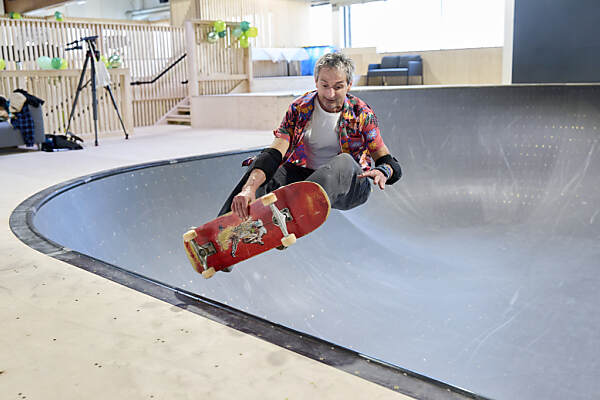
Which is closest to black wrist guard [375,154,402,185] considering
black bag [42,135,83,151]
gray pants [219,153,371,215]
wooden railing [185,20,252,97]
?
gray pants [219,153,371,215]

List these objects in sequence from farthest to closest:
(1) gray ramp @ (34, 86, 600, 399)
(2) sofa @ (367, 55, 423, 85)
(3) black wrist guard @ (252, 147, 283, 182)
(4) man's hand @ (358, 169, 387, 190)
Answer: (2) sofa @ (367, 55, 423, 85)
(1) gray ramp @ (34, 86, 600, 399)
(3) black wrist guard @ (252, 147, 283, 182)
(4) man's hand @ (358, 169, 387, 190)

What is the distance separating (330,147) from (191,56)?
7784mm

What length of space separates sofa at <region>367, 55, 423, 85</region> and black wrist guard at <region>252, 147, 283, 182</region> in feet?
37.2

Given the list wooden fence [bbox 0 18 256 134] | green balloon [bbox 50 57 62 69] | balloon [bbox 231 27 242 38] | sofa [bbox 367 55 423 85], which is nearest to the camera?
green balloon [bbox 50 57 62 69]

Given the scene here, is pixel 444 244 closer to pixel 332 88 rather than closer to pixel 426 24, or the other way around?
pixel 332 88

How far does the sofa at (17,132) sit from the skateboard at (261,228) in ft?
14.4

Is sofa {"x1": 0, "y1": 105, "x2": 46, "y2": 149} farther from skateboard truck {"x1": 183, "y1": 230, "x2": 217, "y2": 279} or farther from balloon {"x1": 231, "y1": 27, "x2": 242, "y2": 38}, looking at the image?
balloon {"x1": 231, "y1": 27, "x2": 242, "y2": 38}

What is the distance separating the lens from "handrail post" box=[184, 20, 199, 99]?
31.8 feet

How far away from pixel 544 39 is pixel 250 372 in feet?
22.0

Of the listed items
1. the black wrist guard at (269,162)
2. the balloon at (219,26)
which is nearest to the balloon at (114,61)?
the balloon at (219,26)

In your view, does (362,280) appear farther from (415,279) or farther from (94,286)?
(94,286)

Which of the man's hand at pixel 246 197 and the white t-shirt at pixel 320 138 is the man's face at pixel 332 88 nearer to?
the white t-shirt at pixel 320 138

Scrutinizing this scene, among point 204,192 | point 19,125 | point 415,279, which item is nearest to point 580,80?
point 415,279

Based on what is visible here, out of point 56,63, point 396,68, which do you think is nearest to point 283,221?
point 56,63
